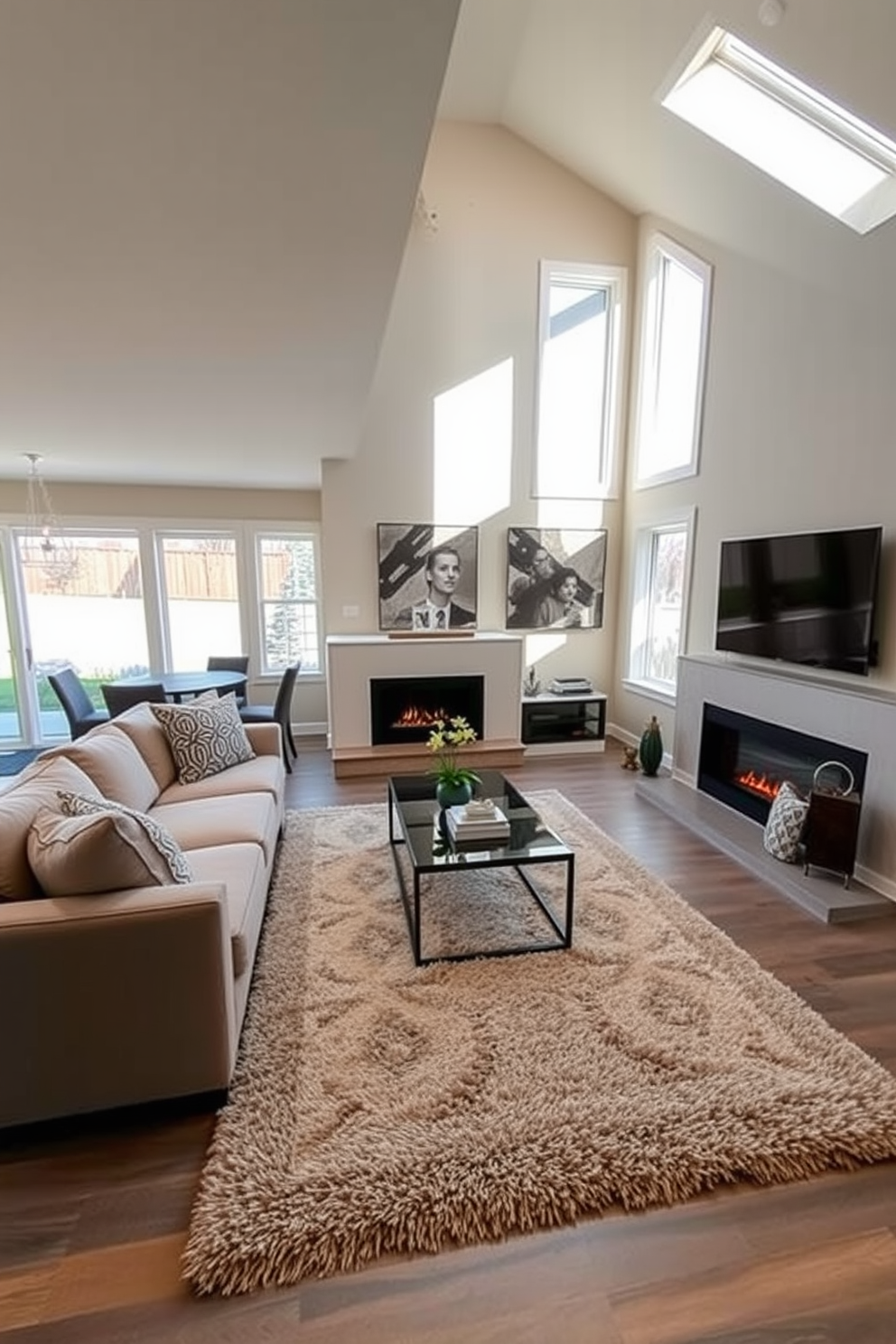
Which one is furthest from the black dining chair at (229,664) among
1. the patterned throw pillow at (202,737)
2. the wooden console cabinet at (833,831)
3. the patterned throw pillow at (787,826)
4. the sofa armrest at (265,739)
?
the wooden console cabinet at (833,831)

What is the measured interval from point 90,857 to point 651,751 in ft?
13.0

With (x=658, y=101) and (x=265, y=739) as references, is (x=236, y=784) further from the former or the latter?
(x=658, y=101)

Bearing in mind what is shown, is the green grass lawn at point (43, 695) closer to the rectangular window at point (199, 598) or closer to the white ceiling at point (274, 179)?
the rectangular window at point (199, 598)

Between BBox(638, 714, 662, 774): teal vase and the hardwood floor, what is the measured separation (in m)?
3.20

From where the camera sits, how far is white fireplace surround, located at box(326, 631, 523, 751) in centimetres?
507

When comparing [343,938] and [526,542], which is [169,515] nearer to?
[526,542]

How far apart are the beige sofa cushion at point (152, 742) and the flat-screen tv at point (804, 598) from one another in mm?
3589

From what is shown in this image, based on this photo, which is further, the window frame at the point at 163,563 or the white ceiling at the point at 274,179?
the window frame at the point at 163,563

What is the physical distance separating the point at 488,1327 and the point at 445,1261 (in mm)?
151

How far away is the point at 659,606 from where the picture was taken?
Answer: 5.45 meters

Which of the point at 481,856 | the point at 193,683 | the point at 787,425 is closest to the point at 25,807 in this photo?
the point at 481,856

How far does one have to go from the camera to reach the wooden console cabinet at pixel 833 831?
293 centimetres

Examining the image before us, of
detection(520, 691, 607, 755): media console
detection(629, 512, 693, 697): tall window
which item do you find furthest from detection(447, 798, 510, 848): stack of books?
detection(629, 512, 693, 697): tall window

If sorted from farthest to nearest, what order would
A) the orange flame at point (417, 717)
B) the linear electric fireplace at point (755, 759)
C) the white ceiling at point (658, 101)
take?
the orange flame at point (417, 717) < the linear electric fireplace at point (755, 759) < the white ceiling at point (658, 101)
